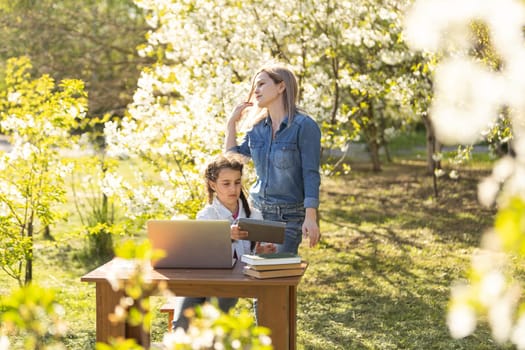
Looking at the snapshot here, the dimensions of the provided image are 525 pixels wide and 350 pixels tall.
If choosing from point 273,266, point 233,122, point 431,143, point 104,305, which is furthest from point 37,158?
point 431,143

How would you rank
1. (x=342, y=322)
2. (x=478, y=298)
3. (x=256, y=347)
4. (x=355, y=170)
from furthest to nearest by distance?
(x=355, y=170)
(x=342, y=322)
(x=256, y=347)
(x=478, y=298)

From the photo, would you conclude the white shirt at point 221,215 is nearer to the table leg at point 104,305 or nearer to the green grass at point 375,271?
the table leg at point 104,305

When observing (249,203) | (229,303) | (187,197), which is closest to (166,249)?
(229,303)

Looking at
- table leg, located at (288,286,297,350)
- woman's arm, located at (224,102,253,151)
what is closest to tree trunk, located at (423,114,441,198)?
woman's arm, located at (224,102,253,151)

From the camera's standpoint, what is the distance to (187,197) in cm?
691

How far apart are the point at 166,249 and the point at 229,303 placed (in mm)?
→ 559

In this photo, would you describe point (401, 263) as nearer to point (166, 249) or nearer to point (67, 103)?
point (67, 103)

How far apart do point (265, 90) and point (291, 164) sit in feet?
1.35

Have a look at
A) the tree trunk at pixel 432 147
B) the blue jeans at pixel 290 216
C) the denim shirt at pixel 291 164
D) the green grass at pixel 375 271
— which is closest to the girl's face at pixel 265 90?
the denim shirt at pixel 291 164

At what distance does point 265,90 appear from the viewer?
14.0 feet

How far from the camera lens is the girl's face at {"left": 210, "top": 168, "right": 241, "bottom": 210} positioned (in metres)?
4.22

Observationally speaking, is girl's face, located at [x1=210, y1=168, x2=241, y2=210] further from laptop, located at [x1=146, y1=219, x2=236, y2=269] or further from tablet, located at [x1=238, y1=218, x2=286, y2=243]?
laptop, located at [x1=146, y1=219, x2=236, y2=269]

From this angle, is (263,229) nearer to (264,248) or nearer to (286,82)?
(264,248)

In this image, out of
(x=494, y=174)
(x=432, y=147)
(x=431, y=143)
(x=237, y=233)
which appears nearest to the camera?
(x=494, y=174)
